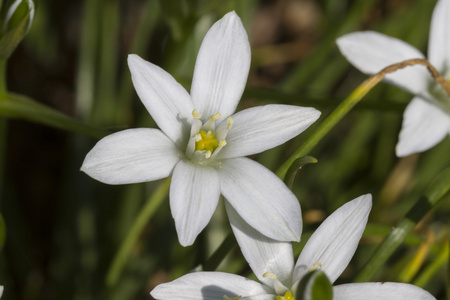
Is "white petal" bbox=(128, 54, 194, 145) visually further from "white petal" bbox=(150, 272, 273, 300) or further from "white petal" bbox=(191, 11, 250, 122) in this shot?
"white petal" bbox=(150, 272, 273, 300)

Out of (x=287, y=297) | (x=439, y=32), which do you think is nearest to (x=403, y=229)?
(x=287, y=297)

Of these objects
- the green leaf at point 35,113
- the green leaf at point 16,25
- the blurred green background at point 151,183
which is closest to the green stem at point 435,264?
the blurred green background at point 151,183

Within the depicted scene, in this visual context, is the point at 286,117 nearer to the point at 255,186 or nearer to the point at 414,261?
the point at 255,186

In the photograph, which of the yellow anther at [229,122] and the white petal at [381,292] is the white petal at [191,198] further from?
the white petal at [381,292]

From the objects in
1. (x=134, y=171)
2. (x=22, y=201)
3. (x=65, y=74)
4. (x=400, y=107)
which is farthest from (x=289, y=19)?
(x=134, y=171)

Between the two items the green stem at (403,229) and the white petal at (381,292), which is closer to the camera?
the white petal at (381,292)

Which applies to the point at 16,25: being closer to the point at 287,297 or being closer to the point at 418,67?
the point at 287,297
